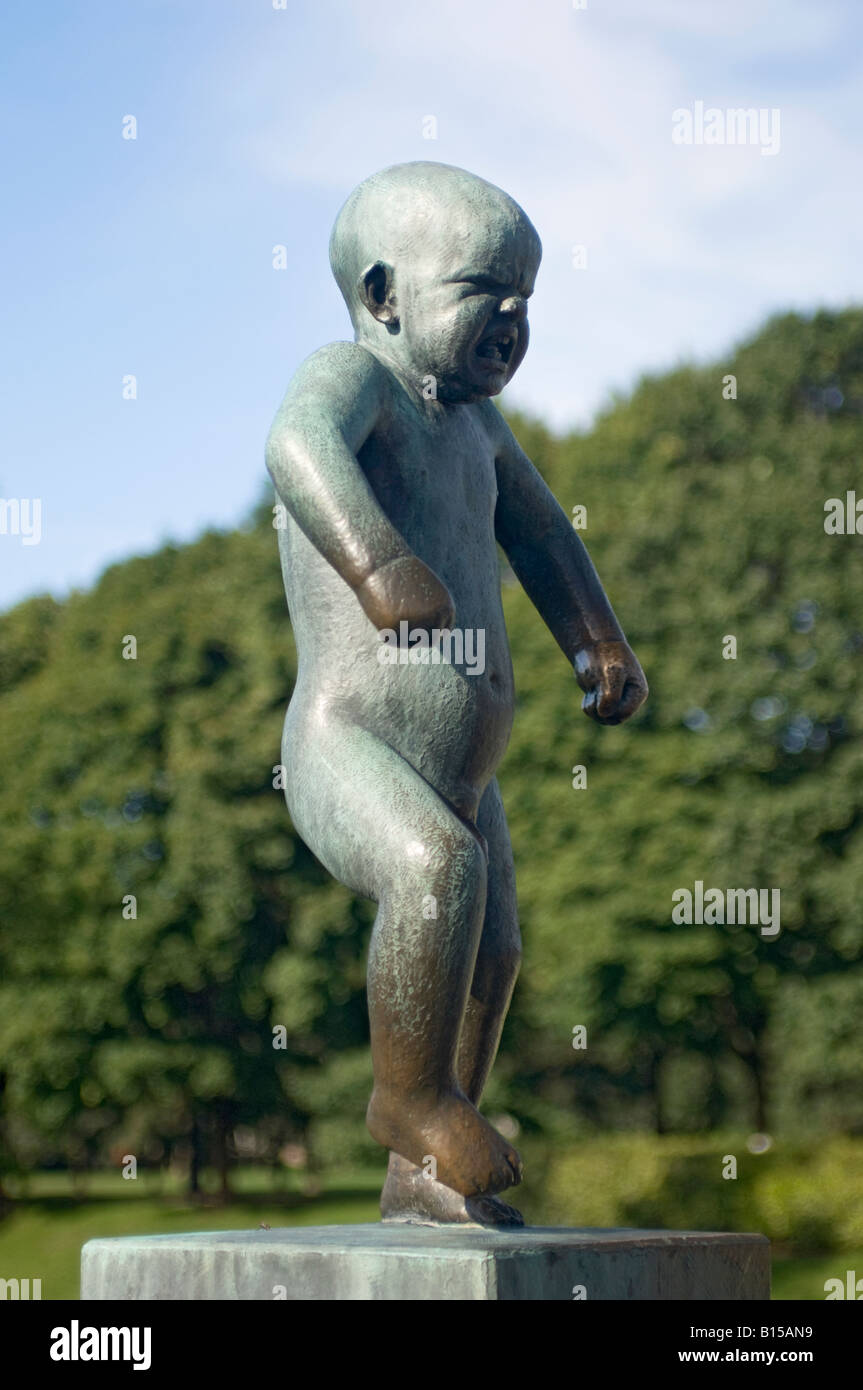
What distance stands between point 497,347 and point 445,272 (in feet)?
0.83

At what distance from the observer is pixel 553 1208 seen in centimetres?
2316

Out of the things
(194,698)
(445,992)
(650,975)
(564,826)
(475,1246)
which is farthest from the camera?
(194,698)

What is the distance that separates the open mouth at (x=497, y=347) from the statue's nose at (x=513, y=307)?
61 millimetres

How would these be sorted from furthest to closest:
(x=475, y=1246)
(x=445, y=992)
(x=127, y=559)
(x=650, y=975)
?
1. (x=127, y=559)
2. (x=650, y=975)
3. (x=445, y=992)
4. (x=475, y=1246)

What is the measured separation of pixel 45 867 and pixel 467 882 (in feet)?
70.3

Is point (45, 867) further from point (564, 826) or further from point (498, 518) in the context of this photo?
point (498, 518)

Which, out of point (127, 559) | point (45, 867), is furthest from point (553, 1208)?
point (127, 559)

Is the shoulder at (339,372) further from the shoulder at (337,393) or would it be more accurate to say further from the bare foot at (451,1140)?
the bare foot at (451,1140)

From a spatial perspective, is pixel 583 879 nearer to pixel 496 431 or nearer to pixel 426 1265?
pixel 496 431

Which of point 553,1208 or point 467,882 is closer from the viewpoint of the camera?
point 467,882

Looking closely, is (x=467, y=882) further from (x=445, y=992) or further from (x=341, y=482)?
(x=341, y=482)

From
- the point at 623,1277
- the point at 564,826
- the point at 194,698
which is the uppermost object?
the point at 194,698

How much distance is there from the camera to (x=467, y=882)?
4086 mm

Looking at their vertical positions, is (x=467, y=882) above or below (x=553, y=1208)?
above
